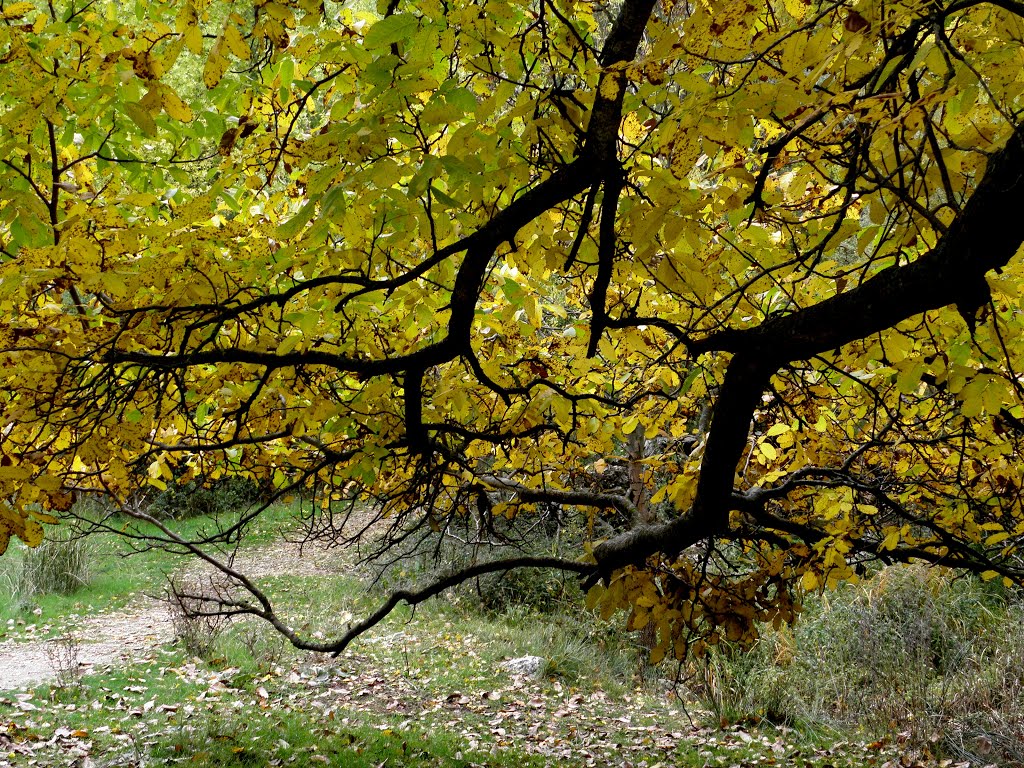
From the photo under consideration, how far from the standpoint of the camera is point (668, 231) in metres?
1.49

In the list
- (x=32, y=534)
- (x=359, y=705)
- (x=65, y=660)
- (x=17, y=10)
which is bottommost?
(x=359, y=705)

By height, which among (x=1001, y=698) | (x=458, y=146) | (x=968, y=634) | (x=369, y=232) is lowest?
(x=1001, y=698)

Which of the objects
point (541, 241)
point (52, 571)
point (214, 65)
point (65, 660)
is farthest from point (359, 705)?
point (214, 65)

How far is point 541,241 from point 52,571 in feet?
33.1

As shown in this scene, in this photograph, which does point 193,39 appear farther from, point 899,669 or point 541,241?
point 899,669

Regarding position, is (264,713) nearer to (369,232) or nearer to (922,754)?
(369,232)

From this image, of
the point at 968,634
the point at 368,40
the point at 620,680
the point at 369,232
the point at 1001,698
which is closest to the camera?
the point at 368,40

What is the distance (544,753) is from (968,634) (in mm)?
4184

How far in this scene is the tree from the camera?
58.4 inches

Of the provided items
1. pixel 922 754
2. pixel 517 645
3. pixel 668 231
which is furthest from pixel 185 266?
pixel 517 645

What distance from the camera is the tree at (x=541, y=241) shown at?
1.48 m

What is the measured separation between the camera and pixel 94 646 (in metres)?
7.62

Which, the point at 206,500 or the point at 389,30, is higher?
the point at 206,500

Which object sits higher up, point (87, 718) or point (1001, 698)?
point (1001, 698)
